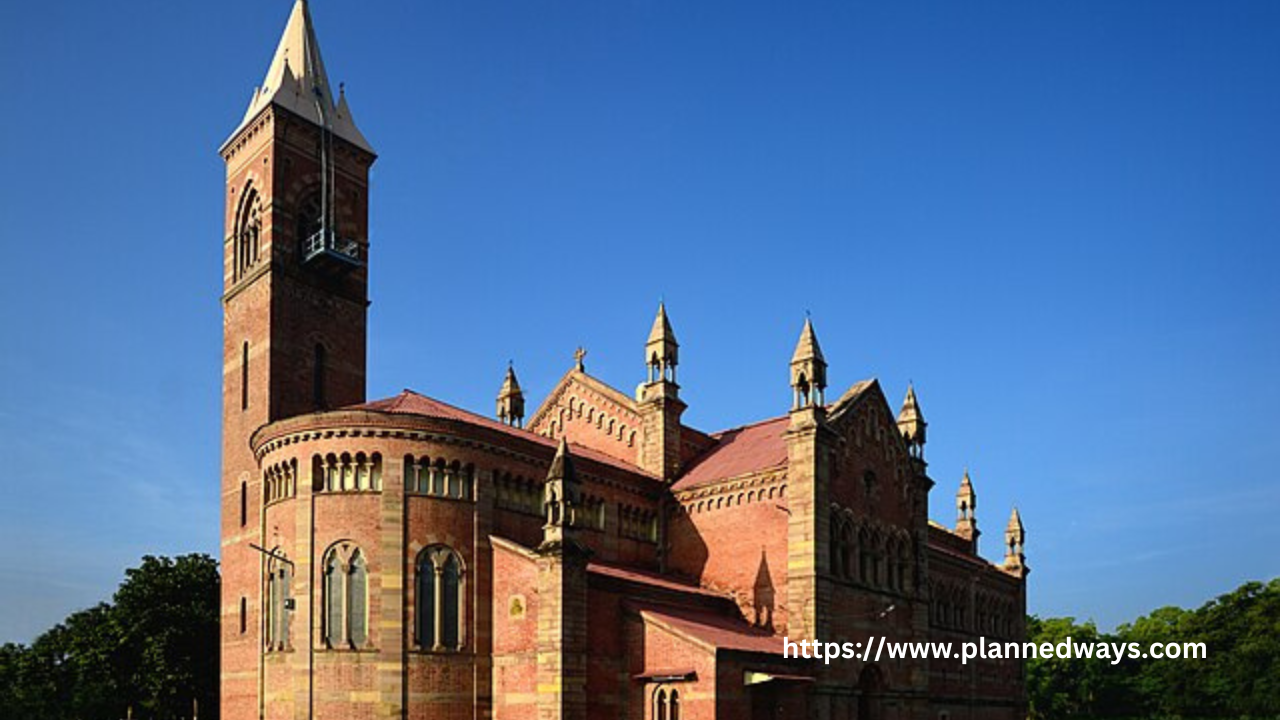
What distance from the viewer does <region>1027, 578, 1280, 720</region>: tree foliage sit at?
91.5 metres

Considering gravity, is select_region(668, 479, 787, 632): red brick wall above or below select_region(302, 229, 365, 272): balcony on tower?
below

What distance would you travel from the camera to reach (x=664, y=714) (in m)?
38.1

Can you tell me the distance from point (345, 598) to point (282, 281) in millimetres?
14890

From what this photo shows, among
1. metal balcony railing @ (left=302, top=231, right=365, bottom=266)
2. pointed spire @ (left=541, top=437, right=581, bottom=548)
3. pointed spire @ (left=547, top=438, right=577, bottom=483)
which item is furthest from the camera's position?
metal balcony railing @ (left=302, top=231, right=365, bottom=266)

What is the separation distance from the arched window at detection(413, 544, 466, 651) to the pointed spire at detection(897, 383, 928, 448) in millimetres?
22470

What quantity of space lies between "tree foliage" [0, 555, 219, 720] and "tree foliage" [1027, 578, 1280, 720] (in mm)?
74248

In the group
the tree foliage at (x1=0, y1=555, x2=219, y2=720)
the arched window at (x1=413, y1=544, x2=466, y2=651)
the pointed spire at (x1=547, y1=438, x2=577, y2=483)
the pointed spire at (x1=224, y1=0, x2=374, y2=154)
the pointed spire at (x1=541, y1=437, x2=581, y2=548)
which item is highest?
the pointed spire at (x1=224, y1=0, x2=374, y2=154)

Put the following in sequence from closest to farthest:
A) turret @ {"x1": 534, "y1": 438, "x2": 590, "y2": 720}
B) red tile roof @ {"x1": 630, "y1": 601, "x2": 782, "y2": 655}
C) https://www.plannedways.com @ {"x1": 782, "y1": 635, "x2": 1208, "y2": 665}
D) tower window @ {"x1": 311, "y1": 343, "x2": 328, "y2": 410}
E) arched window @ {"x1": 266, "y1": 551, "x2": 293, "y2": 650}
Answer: turret @ {"x1": 534, "y1": 438, "x2": 590, "y2": 720} → red tile roof @ {"x1": 630, "y1": 601, "x2": 782, "y2": 655} → arched window @ {"x1": 266, "y1": 551, "x2": 293, "y2": 650} → https://www.plannedways.com @ {"x1": 782, "y1": 635, "x2": 1208, "y2": 665} → tower window @ {"x1": 311, "y1": 343, "x2": 328, "y2": 410}

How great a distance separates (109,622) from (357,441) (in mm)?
22900

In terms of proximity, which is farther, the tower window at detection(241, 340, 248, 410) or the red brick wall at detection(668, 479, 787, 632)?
the tower window at detection(241, 340, 248, 410)

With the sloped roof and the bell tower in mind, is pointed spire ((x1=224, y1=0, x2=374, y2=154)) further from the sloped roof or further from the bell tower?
the sloped roof

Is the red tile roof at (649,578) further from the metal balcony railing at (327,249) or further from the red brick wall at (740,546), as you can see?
the metal balcony railing at (327,249)

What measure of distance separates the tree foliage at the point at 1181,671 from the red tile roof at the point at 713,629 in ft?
210

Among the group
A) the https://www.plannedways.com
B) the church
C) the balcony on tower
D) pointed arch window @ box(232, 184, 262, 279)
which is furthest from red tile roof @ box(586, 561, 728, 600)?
pointed arch window @ box(232, 184, 262, 279)
